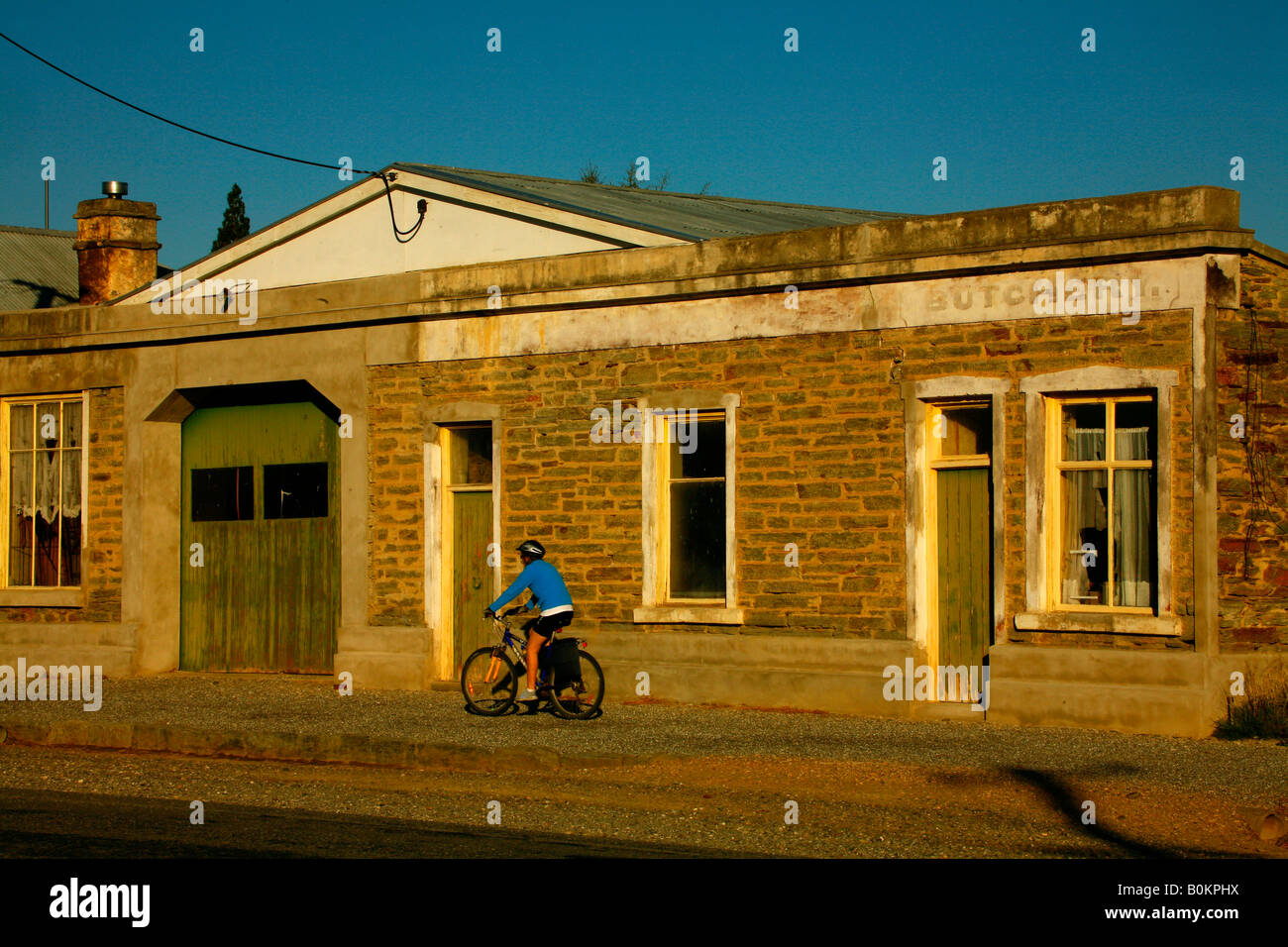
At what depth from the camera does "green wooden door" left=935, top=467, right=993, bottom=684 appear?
13438 millimetres

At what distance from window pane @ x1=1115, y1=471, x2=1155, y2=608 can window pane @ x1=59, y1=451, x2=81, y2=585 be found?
12.7 metres

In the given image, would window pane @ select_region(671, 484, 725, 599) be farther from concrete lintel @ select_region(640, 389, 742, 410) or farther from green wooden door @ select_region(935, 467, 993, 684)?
green wooden door @ select_region(935, 467, 993, 684)

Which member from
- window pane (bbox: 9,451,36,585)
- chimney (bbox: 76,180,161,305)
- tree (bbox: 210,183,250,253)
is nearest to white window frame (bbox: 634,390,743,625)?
window pane (bbox: 9,451,36,585)

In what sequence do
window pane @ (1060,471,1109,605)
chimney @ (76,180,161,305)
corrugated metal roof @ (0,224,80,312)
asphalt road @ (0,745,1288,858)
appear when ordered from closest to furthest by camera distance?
asphalt road @ (0,745,1288,858)
window pane @ (1060,471,1109,605)
chimney @ (76,180,161,305)
corrugated metal roof @ (0,224,80,312)

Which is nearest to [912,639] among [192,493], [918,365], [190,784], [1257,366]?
[918,365]

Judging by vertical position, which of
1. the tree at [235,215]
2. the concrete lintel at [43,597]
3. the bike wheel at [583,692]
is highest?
the tree at [235,215]

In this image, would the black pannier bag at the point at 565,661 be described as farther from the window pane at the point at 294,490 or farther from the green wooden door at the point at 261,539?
the window pane at the point at 294,490

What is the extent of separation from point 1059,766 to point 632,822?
3233 mm

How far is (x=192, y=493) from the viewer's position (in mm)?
18578

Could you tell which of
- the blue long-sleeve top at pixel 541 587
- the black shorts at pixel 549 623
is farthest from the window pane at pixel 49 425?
the black shorts at pixel 549 623

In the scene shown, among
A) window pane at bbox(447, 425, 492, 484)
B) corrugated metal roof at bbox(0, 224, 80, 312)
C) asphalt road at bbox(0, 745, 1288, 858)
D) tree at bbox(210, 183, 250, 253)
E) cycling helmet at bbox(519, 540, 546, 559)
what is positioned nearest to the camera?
asphalt road at bbox(0, 745, 1288, 858)

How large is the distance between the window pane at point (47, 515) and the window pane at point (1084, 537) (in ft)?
41.4

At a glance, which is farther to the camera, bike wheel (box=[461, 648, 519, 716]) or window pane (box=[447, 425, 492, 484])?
window pane (box=[447, 425, 492, 484])

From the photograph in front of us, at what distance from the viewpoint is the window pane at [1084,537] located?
12.9 meters
